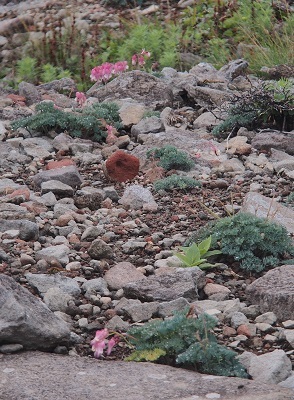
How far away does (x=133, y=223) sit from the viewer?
17.3 feet

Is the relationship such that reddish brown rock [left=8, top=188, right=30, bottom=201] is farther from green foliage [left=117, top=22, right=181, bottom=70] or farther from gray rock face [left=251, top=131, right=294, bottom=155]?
green foliage [left=117, top=22, right=181, bottom=70]

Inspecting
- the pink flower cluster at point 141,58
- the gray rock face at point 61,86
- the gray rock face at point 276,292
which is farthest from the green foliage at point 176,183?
the gray rock face at point 61,86

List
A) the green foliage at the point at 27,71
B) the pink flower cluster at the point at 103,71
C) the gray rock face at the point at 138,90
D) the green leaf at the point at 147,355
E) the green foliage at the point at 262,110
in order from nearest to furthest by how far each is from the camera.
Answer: the green leaf at the point at 147,355 → the green foliage at the point at 262,110 → the gray rock face at the point at 138,90 → the pink flower cluster at the point at 103,71 → the green foliage at the point at 27,71

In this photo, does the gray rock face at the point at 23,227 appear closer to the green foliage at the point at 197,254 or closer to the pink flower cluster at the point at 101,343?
the green foliage at the point at 197,254

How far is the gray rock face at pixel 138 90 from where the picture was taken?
820 cm

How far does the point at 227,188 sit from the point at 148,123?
158cm

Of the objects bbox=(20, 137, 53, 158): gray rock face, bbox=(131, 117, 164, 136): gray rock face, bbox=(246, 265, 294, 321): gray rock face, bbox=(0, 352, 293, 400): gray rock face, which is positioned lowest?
bbox=(131, 117, 164, 136): gray rock face

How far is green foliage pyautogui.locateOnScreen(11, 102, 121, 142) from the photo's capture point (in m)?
7.14

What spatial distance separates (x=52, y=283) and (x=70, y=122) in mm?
3215

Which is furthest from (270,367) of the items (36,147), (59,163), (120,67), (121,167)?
(120,67)

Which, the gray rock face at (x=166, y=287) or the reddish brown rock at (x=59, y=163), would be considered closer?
the gray rock face at (x=166, y=287)

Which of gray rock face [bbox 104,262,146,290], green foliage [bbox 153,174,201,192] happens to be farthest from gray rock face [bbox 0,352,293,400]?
green foliage [bbox 153,174,201,192]

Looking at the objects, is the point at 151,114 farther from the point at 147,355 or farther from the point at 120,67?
the point at 147,355

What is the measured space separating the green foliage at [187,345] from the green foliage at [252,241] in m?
1.00
